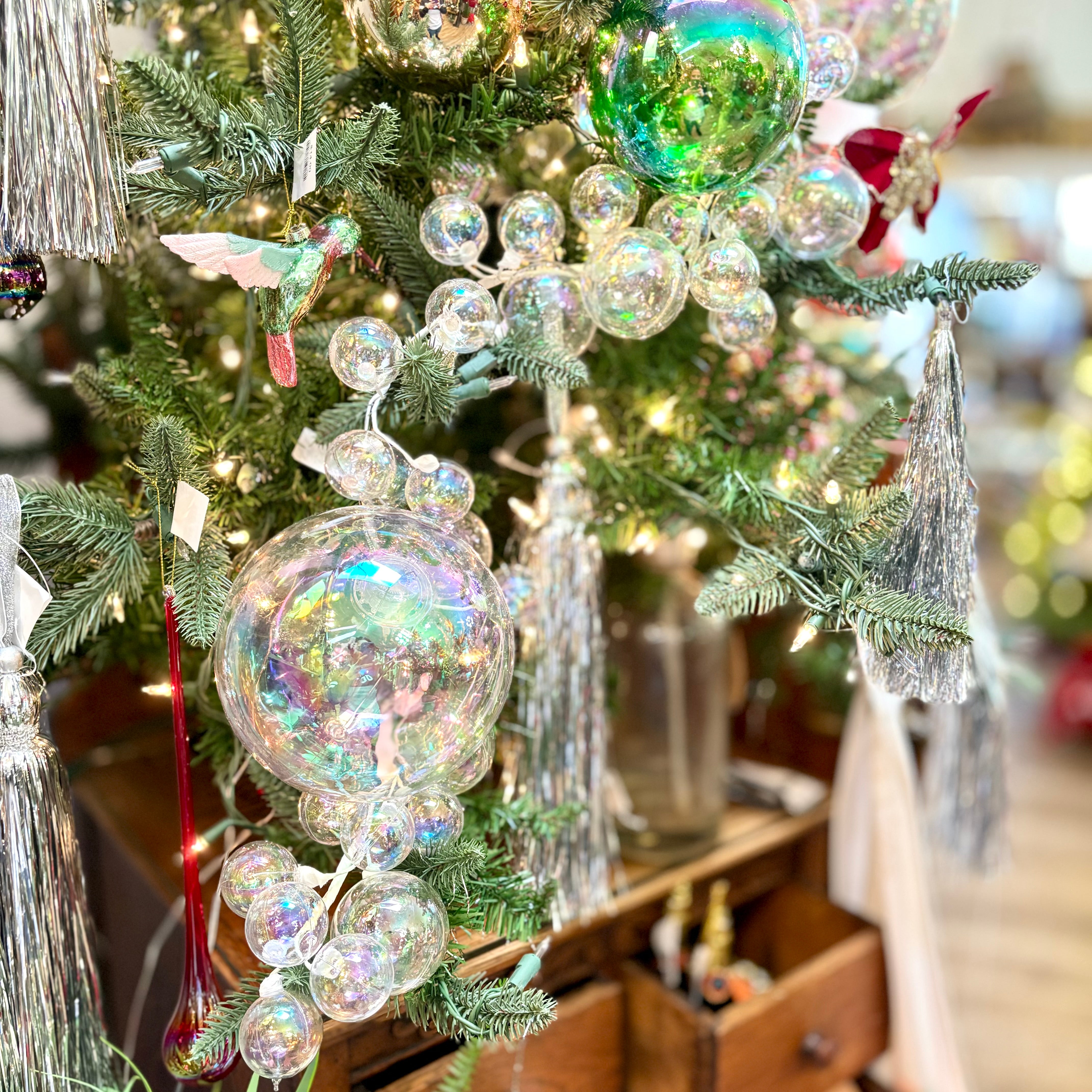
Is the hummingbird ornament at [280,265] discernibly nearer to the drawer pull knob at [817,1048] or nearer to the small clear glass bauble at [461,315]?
the small clear glass bauble at [461,315]

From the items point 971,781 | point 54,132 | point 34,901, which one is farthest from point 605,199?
point 971,781

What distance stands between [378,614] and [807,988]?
2.23 feet

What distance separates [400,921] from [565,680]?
0.82 ft

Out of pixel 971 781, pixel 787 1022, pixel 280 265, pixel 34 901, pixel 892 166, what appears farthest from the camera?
pixel 971 781

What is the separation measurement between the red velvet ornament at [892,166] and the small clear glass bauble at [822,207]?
50 millimetres

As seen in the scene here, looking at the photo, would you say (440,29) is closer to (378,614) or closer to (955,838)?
(378,614)

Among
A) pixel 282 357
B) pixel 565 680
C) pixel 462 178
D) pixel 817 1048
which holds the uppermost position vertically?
pixel 462 178

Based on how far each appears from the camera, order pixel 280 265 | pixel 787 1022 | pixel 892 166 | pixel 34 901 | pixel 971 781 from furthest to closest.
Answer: pixel 971 781 < pixel 787 1022 < pixel 892 166 < pixel 34 901 < pixel 280 265

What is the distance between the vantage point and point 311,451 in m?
0.58

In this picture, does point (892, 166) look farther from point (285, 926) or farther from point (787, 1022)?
point (787, 1022)

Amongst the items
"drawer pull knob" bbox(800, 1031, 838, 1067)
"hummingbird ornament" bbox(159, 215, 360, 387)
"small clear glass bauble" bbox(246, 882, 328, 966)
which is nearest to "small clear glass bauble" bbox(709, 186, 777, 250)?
"hummingbird ornament" bbox(159, 215, 360, 387)

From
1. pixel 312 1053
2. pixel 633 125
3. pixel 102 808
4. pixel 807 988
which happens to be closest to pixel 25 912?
pixel 312 1053

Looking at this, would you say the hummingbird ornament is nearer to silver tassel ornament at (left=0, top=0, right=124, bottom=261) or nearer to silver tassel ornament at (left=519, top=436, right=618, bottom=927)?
silver tassel ornament at (left=0, top=0, right=124, bottom=261)

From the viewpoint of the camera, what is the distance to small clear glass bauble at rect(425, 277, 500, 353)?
1.69ft
